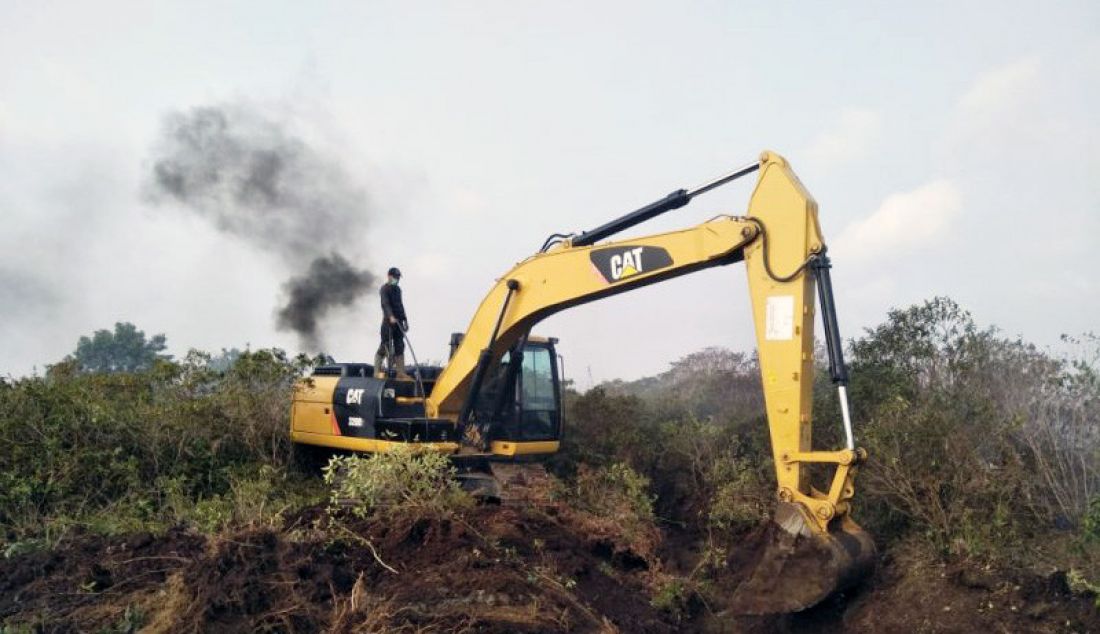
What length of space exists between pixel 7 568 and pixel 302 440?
455 cm

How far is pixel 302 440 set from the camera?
11.3 meters

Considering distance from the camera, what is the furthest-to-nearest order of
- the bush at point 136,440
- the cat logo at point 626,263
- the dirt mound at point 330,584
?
the bush at point 136,440 < the cat logo at point 626,263 < the dirt mound at point 330,584

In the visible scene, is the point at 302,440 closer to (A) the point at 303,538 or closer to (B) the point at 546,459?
(B) the point at 546,459

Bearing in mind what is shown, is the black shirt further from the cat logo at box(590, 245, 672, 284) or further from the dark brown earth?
the dark brown earth

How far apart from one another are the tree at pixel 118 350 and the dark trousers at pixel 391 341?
2666 centimetres

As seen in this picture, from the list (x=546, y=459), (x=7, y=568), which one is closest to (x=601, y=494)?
(x=546, y=459)

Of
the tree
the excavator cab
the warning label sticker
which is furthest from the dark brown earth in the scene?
the tree

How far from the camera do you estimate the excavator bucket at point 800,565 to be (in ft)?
20.7

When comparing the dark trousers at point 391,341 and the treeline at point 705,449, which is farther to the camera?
the dark trousers at point 391,341

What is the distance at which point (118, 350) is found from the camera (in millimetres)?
34375

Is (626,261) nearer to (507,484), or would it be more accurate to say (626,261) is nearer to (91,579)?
(507,484)

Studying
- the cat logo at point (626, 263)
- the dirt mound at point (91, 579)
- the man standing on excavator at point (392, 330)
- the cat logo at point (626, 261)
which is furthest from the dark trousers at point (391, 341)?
the dirt mound at point (91, 579)

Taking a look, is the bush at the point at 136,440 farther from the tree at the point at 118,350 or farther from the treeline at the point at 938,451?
the tree at the point at 118,350

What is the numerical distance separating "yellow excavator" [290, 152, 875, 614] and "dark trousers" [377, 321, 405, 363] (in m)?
0.38
